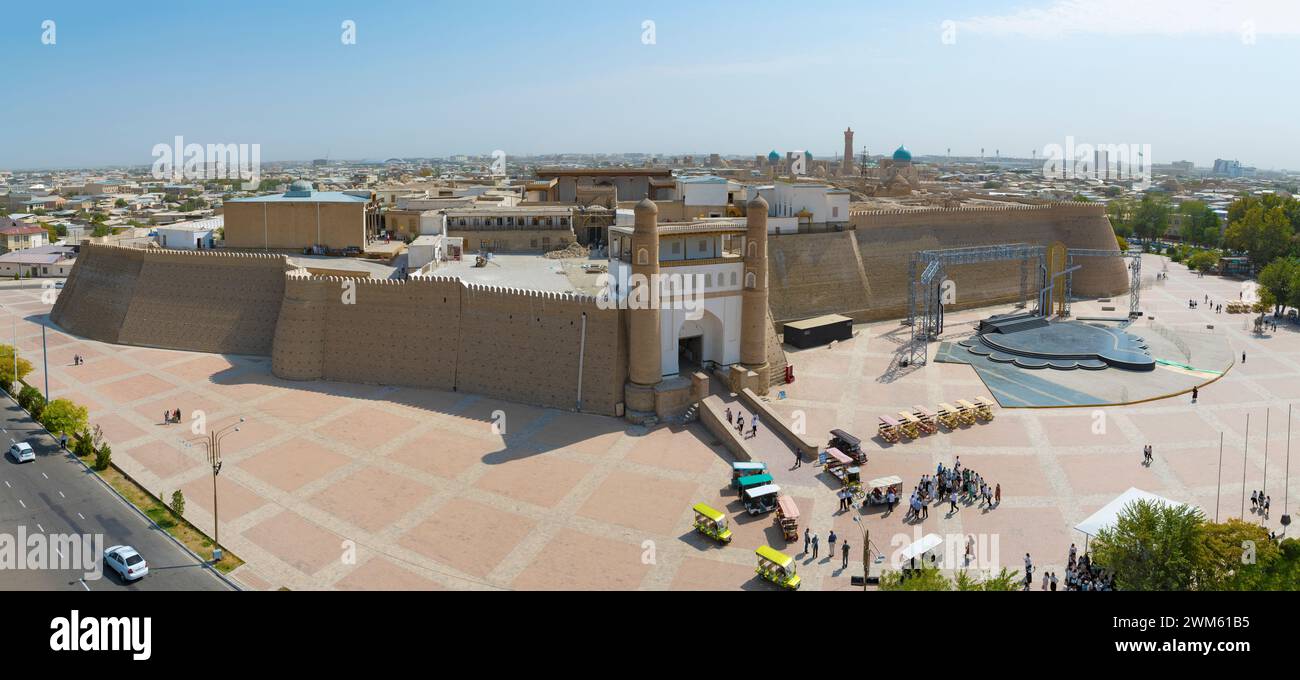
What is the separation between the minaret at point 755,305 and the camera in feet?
105

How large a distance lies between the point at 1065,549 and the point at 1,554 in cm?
2626

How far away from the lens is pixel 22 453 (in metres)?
26.3

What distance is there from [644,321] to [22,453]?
67.9 feet

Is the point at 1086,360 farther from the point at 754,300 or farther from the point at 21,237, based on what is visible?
the point at 21,237

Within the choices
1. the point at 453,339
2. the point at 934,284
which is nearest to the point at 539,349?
the point at 453,339

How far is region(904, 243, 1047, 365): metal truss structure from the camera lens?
41072 mm

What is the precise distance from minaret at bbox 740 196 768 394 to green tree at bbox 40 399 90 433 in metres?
23.4

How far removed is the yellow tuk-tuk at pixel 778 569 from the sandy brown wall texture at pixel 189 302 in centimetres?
2727

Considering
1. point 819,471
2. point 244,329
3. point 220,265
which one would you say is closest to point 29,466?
point 244,329

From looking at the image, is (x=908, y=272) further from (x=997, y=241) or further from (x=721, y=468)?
(x=721, y=468)

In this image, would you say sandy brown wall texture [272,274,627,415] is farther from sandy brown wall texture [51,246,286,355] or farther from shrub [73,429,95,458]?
shrub [73,429,95,458]

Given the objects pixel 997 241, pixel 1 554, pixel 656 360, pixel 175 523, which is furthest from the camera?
pixel 997 241

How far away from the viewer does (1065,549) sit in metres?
20.7

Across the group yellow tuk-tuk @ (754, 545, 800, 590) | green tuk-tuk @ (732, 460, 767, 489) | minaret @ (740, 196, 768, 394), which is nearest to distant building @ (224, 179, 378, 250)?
minaret @ (740, 196, 768, 394)
